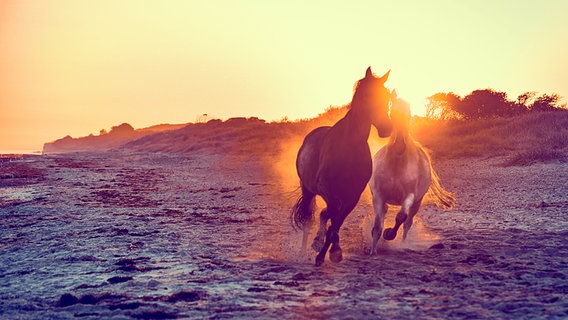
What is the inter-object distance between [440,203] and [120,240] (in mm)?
5018

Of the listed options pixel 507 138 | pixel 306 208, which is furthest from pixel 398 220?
pixel 507 138

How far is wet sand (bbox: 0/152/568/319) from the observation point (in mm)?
3611

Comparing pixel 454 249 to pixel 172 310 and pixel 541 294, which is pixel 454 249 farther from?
pixel 172 310

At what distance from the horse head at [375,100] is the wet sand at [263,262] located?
1.47m

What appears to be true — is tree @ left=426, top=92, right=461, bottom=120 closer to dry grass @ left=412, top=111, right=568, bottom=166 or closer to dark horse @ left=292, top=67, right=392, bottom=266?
dry grass @ left=412, top=111, right=568, bottom=166

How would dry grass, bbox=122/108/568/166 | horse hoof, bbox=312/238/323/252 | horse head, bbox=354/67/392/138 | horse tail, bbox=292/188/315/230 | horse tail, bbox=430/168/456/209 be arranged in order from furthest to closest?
dry grass, bbox=122/108/568/166, horse tail, bbox=430/168/456/209, horse tail, bbox=292/188/315/230, horse hoof, bbox=312/238/323/252, horse head, bbox=354/67/392/138

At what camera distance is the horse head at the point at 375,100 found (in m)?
5.00

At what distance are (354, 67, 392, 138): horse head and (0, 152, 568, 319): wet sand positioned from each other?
147 centimetres

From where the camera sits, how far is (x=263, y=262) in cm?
520

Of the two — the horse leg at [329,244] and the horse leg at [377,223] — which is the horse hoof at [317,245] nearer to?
the horse leg at [329,244]

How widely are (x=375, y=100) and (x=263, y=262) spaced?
2.10 m

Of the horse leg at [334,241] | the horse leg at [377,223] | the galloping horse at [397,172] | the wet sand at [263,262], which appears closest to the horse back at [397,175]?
the galloping horse at [397,172]

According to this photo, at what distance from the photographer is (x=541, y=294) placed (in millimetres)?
3781

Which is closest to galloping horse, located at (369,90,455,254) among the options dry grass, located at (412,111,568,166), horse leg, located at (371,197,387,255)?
horse leg, located at (371,197,387,255)
